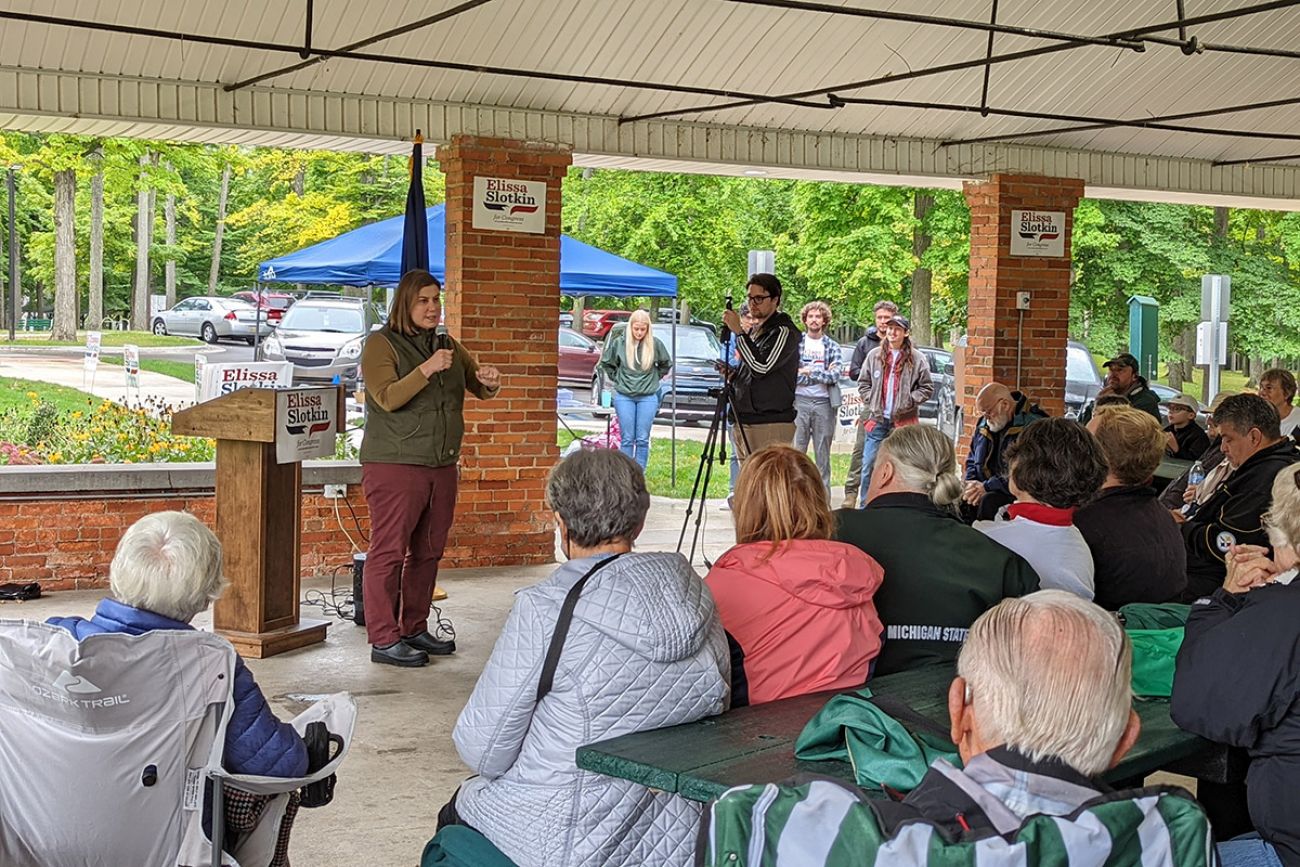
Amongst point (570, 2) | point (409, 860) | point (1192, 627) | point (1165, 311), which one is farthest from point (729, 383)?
point (1165, 311)

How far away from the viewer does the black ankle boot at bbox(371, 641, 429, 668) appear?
651cm

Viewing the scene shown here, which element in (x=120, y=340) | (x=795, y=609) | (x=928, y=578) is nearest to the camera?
(x=795, y=609)

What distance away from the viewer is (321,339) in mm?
21156

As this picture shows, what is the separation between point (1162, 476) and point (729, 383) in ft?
7.80

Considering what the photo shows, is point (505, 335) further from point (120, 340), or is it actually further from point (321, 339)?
point (120, 340)

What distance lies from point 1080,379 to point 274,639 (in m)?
14.9

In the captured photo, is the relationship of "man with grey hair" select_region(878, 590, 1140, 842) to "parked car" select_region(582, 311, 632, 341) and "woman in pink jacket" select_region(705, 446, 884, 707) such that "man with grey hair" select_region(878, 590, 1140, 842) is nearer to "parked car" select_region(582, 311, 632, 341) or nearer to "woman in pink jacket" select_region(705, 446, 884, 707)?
"woman in pink jacket" select_region(705, 446, 884, 707)

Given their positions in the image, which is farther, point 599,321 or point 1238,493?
point 599,321

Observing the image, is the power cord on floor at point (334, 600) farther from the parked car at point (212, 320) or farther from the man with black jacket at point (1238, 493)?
the parked car at point (212, 320)

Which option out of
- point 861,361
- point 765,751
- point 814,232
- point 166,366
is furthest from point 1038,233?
point 166,366

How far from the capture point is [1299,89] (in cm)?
1005

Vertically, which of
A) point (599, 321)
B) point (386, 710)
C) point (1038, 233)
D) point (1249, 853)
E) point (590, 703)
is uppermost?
point (1038, 233)

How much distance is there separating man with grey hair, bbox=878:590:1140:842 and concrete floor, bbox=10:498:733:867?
2666 mm

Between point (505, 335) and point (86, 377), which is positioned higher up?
point (505, 335)
